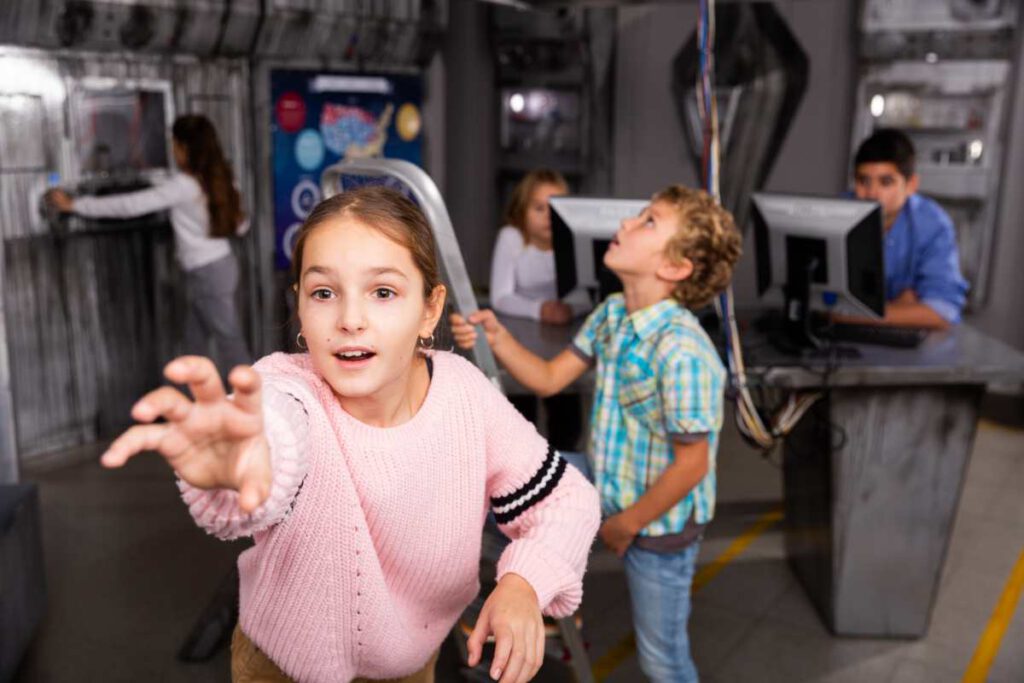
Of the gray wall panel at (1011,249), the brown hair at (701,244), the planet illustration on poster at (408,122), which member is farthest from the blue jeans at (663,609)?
the planet illustration on poster at (408,122)

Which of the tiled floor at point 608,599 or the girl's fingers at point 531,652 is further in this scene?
the tiled floor at point 608,599

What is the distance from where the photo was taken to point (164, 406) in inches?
36.9

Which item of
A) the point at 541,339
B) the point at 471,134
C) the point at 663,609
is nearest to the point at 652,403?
the point at 663,609

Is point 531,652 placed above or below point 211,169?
below

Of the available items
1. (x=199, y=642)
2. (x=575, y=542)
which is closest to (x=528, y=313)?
(x=199, y=642)

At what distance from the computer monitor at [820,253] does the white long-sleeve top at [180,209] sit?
9.07 feet

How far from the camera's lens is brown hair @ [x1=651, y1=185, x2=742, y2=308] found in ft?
7.48

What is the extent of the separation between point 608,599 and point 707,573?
487mm

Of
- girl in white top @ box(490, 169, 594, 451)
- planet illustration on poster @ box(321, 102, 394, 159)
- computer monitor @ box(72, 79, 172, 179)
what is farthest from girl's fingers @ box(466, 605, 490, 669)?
planet illustration on poster @ box(321, 102, 394, 159)

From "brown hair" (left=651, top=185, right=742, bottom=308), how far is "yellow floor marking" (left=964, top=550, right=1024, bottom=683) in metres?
1.74

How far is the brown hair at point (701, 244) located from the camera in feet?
7.48

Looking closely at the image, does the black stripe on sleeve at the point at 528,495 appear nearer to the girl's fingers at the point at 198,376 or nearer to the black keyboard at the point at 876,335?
the girl's fingers at the point at 198,376

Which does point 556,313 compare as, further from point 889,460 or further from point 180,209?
point 180,209

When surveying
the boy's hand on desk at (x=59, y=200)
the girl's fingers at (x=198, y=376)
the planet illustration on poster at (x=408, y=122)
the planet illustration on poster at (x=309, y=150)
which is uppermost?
the planet illustration on poster at (x=408, y=122)
